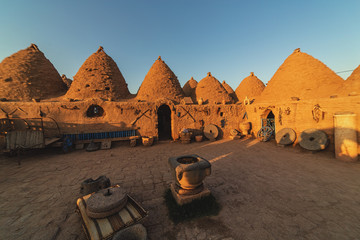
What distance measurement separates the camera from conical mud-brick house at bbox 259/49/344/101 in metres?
10.5

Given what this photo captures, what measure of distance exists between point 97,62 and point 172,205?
1598cm

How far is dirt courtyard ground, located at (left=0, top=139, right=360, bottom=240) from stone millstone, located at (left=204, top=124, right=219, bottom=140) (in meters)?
4.06

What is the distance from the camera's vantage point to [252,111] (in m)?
10.7

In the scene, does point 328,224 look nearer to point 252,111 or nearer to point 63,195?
point 63,195

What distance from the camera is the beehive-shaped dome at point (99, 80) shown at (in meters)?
12.5

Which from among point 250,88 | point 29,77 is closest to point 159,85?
point 29,77

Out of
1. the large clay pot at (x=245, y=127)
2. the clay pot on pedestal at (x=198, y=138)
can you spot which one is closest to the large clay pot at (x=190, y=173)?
the clay pot on pedestal at (x=198, y=138)

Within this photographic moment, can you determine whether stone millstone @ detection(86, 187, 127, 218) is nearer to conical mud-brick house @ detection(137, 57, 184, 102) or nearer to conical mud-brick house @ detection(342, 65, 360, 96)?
conical mud-brick house @ detection(137, 57, 184, 102)

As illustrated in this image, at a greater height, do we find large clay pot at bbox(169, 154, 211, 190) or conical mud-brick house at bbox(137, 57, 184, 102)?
conical mud-brick house at bbox(137, 57, 184, 102)

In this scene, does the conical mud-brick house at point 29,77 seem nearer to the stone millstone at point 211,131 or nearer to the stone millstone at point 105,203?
the stone millstone at point 105,203

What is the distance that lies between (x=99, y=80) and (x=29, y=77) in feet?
19.9

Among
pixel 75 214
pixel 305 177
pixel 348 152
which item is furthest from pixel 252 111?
pixel 75 214

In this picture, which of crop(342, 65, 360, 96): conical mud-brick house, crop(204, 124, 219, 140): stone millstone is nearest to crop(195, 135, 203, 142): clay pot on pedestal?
crop(204, 124, 219, 140): stone millstone

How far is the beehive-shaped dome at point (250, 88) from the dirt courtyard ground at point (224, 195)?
14057 mm
